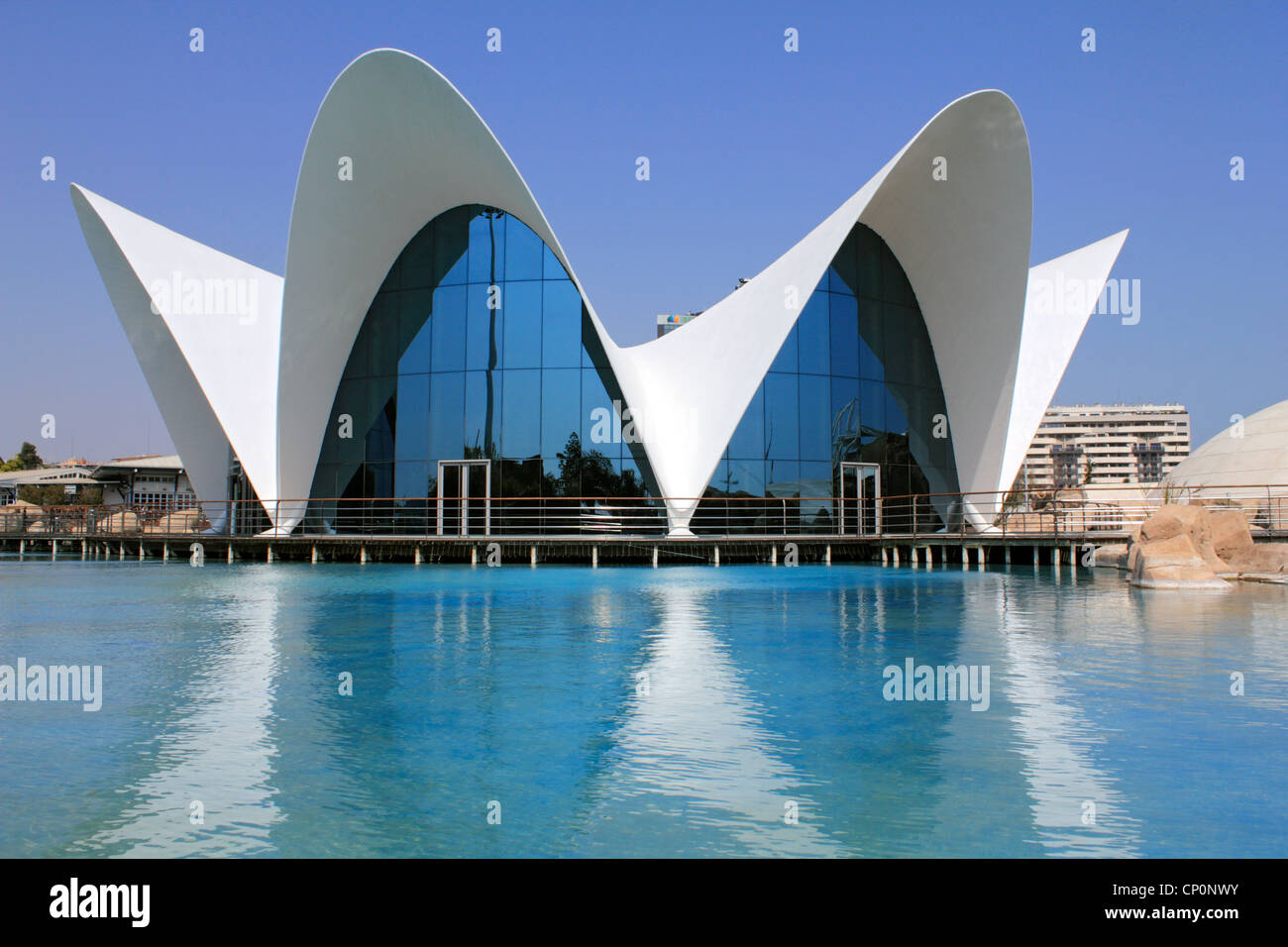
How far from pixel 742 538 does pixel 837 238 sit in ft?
24.7

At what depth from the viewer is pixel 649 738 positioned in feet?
18.0

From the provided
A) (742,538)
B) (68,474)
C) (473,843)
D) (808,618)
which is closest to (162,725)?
(473,843)

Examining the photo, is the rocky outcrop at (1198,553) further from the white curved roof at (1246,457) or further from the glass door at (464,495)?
the white curved roof at (1246,457)

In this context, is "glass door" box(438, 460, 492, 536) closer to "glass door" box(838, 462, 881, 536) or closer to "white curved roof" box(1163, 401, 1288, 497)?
"glass door" box(838, 462, 881, 536)

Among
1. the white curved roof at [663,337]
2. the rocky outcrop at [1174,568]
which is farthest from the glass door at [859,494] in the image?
the rocky outcrop at [1174,568]

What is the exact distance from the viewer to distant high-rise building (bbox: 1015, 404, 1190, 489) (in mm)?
131125

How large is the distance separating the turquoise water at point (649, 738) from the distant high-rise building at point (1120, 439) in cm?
13220

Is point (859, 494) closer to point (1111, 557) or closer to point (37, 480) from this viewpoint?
point (1111, 557)

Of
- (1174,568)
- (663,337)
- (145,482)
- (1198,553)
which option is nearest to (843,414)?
A: (663,337)

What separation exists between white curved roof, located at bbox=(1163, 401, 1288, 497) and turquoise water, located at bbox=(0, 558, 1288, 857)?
26096 mm

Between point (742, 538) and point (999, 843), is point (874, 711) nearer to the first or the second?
point (999, 843)

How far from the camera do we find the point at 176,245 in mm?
25609

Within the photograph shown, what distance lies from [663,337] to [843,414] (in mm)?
5007

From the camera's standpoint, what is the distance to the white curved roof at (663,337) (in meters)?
21.9
